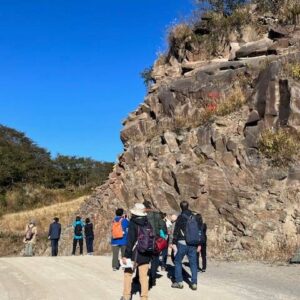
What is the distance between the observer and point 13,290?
1066 cm

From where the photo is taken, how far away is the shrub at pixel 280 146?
54.9ft

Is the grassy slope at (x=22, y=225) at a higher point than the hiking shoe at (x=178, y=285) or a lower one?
higher

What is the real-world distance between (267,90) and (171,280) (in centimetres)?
952

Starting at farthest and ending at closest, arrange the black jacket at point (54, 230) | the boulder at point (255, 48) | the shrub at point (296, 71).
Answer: the boulder at point (255, 48), the black jacket at point (54, 230), the shrub at point (296, 71)

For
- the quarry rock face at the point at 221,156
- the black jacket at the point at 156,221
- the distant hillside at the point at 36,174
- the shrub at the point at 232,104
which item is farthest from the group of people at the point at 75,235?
the distant hillside at the point at 36,174

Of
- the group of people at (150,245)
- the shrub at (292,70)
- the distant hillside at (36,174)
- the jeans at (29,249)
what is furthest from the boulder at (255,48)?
the distant hillside at (36,174)

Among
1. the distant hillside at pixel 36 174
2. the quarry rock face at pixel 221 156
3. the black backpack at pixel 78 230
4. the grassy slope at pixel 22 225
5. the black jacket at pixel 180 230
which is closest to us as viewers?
the black jacket at pixel 180 230

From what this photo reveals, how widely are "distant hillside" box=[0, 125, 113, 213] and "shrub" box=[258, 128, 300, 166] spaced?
33008 millimetres

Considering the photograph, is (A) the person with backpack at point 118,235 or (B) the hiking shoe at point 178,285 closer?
(B) the hiking shoe at point 178,285

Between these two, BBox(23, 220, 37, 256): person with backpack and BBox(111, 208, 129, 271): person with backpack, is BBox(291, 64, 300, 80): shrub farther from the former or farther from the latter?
BBox(23, 220, 37, 256): person with backpack

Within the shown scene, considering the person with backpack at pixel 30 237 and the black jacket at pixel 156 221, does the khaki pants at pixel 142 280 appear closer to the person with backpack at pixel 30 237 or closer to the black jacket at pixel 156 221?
the black jacket at pixel 156 221

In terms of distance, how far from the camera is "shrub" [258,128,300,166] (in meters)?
16.7

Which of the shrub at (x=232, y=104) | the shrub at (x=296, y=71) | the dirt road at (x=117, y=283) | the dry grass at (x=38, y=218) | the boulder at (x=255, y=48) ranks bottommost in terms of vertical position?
the dirt road at (x=117, y=283)

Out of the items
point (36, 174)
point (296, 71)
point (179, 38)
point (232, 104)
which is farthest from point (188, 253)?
point (36, 174)
